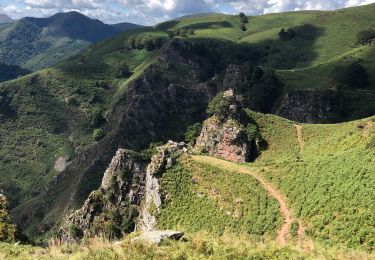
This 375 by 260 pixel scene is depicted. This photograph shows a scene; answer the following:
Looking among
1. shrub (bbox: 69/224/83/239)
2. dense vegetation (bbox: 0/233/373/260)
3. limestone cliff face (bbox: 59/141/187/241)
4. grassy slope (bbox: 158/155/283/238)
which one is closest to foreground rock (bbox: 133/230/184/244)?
dense vegetation (bbox: 0/233/373/260)

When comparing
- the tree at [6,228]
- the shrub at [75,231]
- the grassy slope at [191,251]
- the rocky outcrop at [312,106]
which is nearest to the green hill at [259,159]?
the rocky outcrop at [312,106]

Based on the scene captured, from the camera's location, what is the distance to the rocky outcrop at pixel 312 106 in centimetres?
12031

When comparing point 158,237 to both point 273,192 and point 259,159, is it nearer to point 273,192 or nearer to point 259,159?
Result: point 273,192

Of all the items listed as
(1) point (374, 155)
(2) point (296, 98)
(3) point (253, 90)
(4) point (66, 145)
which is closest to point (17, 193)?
(4) point (66, 145)

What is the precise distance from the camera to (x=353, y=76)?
141m

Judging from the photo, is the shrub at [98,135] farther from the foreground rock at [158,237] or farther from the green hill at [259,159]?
the foreground rock at [158,237]

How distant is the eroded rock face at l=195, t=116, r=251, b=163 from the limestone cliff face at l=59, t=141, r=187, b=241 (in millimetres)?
17441

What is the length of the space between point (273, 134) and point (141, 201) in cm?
3395

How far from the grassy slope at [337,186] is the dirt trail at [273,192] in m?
0.99

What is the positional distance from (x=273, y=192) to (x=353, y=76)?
96.4 metres

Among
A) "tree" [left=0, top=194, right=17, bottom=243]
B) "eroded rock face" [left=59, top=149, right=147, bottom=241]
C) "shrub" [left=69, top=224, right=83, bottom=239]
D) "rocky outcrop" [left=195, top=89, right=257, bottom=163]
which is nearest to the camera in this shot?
"tree" [left=0, top=194, right=17, bottom=243]

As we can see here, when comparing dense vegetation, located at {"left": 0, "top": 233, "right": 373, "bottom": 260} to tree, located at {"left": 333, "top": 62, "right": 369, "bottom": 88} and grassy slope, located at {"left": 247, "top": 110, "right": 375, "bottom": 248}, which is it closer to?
grassy slope, located at {"left": 247, "top": 110, "right": 375, "bottom": 248}

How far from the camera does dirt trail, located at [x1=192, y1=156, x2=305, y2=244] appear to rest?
48.1 metres

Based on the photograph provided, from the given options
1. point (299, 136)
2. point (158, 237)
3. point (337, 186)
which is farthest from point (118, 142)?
point (158, 237)
